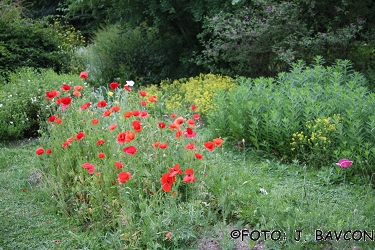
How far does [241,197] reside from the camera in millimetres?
3527

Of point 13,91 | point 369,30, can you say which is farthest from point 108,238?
point 369,30

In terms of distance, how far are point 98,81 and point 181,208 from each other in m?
7.99

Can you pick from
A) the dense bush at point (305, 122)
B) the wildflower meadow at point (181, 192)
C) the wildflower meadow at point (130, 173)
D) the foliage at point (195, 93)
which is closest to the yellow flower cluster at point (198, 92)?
the foliage at point (195, 93)

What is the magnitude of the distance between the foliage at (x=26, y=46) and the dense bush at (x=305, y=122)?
17.7ft

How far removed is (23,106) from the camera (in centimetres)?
674

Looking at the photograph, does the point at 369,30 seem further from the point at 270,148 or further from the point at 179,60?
the point at 270,148

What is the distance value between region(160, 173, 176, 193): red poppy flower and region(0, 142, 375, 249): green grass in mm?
224

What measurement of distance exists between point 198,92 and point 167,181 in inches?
163

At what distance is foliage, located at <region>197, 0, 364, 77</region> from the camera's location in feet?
25.5

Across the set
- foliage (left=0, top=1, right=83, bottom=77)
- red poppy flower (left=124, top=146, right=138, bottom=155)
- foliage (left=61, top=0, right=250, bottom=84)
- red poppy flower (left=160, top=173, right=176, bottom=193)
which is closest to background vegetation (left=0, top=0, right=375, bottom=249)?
red poppy flower (left=160, top=173, right=176, bottom=193)

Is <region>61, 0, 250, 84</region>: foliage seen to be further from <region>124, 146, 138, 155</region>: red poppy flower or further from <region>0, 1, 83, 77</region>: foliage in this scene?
<region>124, 146, 138, 155</region>: red poppy flower

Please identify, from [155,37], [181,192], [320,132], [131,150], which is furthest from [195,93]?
[131,150]

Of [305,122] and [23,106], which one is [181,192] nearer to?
[305,122]

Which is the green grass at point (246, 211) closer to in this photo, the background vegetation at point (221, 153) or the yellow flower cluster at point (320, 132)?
the background vegetation at point (221, 153)
